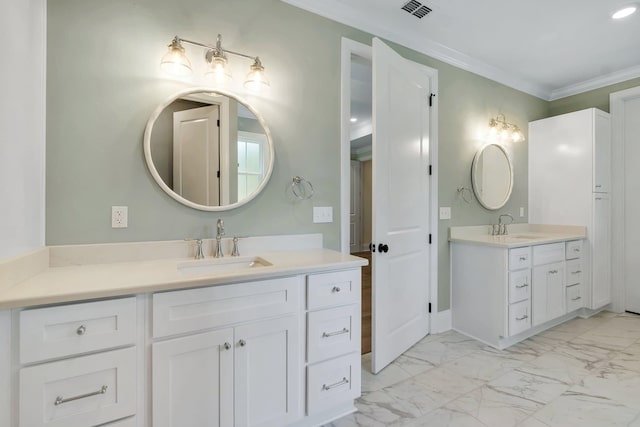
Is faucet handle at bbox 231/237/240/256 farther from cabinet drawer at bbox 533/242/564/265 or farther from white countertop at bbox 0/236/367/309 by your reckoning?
cabinet drawer at bbox 533/242/564/265

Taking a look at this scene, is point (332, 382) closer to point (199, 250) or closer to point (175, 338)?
point (175, 338)

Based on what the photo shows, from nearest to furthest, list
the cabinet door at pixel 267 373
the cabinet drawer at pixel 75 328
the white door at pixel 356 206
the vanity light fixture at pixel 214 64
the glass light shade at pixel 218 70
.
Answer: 1. the cabinet drawer at pixel 75 328
2. the cabinet door at pixel 267 373
3. the vanity light fixture at pixel 214 64
4. the glass light shade at pixel 218 70
5. the white door at pixel 356 206

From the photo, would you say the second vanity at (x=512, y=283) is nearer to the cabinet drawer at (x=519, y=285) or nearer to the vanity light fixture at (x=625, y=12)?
the cabinet drawer at (x=519, y=285)

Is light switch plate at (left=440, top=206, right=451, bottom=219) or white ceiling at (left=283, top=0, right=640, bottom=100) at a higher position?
white ceiling at (left=283, top=0, right=640, bottom=100)

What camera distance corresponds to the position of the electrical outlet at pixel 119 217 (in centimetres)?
155

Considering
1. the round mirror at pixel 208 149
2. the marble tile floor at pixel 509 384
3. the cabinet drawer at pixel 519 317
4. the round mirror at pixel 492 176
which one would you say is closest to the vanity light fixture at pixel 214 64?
the round mirror at pixel 208 149

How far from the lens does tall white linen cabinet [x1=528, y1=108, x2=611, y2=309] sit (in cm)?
308

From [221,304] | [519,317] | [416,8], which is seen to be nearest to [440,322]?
[519,317]

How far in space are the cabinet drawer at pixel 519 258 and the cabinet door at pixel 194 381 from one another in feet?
7.40

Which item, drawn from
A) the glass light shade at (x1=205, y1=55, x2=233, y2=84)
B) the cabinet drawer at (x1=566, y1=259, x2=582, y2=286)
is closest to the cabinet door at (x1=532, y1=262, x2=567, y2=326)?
the cabinet drawer at (x1=566, y1=259, x2=582, y2=286)

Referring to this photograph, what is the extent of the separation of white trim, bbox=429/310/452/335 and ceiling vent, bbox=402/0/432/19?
97.1 inches

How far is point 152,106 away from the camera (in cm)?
163

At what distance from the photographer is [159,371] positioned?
3.80 ft

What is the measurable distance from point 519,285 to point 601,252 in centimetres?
149
